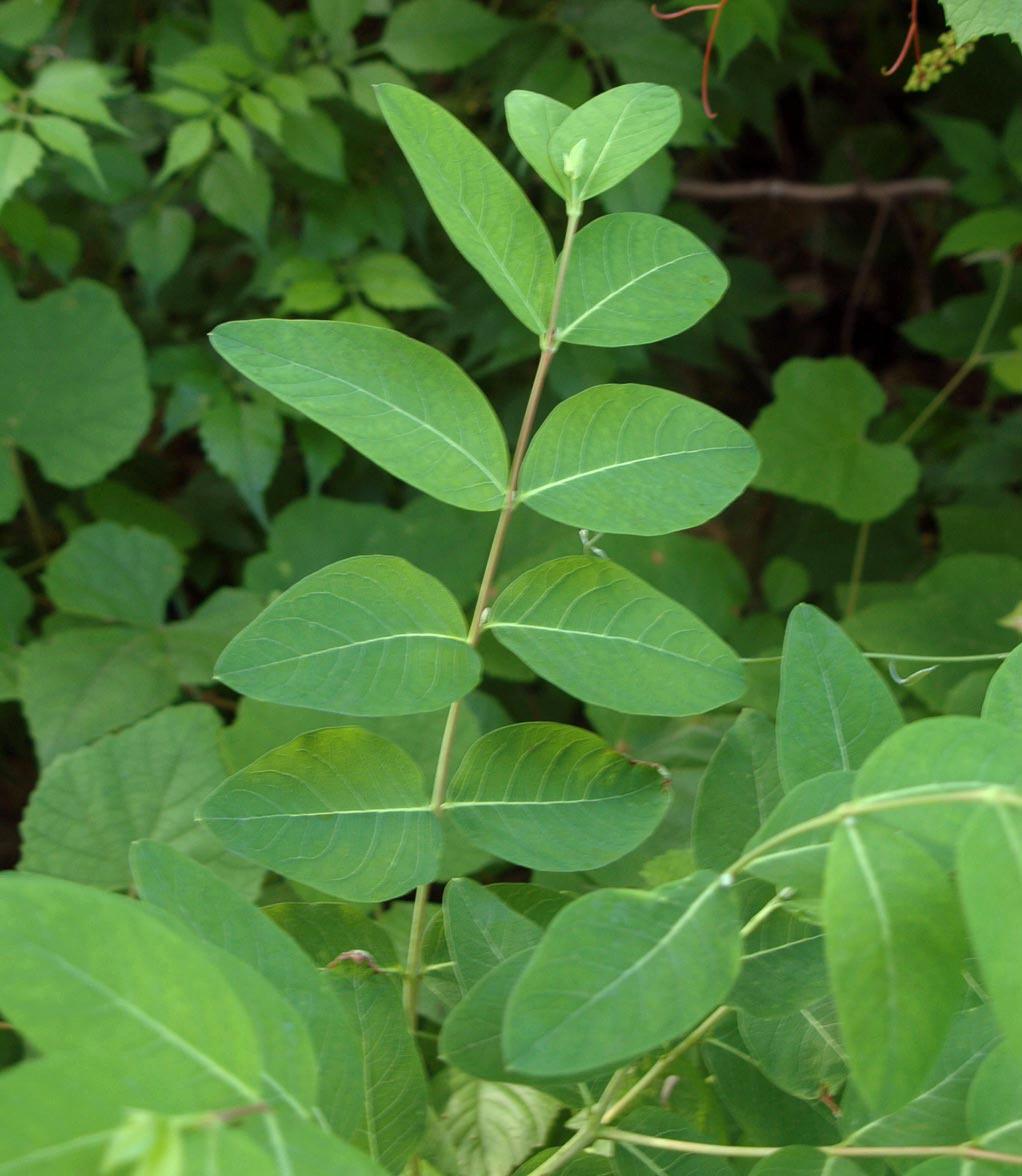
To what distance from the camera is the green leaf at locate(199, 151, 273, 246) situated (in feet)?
5.22

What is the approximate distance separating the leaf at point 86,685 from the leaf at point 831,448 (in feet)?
3.02

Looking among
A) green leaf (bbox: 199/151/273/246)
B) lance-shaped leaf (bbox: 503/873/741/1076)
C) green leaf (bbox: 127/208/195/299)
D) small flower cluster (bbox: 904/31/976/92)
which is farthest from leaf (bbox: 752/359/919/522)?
lance-shaped leaf (bbox: 503/873/741/1076)

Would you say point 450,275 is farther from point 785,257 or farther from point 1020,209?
point 785,257

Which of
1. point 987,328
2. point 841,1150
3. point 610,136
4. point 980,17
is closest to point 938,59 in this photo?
point 980,17

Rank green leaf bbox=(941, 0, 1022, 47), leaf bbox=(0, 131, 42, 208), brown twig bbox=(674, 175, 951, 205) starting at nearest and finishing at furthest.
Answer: green leaf bbox=(941, 0, 1022, 47)
leaf bbox=(0, 131, 42, 208)
brown twig bbox=(674, 175, 951, 205)

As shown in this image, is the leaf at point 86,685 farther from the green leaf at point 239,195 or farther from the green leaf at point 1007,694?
the green leaf at point 1007,694

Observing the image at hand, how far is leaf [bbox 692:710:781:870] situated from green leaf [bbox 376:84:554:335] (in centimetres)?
28

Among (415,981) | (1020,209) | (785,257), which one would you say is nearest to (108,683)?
(415,981)

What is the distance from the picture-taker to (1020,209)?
73.2 inches

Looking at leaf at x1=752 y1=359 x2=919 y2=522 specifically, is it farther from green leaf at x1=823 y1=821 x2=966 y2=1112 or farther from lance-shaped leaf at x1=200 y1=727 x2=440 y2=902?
green leaf at x1=823 y1=821 x2=966 y2=1112

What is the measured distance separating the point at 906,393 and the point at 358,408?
1.87 meters

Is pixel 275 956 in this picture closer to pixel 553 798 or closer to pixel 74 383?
pixel 553 798

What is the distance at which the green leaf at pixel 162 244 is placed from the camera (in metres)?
1.66

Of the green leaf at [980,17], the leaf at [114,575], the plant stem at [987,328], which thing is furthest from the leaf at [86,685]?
the plant stem at [987,328]
